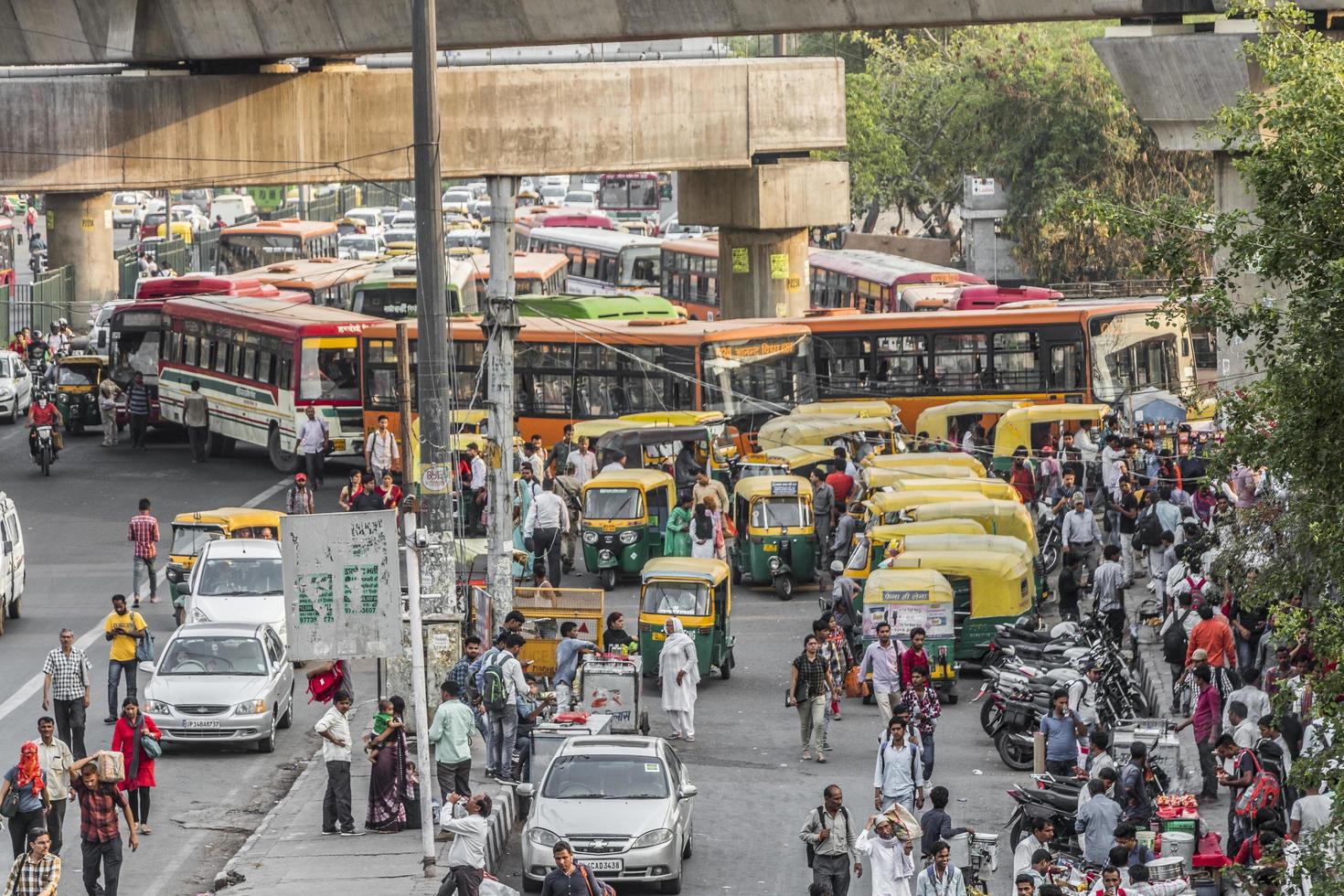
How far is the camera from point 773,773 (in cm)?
2170

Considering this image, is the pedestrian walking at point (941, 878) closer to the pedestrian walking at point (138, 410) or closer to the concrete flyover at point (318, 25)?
the concrete flyover at point (318, 25)

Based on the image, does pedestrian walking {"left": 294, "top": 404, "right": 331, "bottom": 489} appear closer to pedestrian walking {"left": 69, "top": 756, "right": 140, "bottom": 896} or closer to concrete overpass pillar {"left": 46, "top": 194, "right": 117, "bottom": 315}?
pedestrian walking {"left": 69, "top": 756, "right": 140, "bottom": 896}

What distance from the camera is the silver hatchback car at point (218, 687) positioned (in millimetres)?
22188

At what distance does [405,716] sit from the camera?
22.3 meters

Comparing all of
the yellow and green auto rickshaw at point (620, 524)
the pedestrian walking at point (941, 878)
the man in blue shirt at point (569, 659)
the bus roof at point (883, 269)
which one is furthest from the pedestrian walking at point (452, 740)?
the bus roof at point (883, 269)

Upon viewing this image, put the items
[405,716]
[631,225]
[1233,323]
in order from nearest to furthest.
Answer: [1233,323], [405,716], [631,225]

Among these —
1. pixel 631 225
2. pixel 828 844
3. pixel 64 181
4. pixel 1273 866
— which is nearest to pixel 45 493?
pixel 64 181

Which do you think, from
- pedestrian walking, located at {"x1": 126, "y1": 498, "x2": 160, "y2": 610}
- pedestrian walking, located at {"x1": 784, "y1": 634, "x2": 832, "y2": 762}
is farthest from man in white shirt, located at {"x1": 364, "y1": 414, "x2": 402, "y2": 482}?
pedestrian walking, located at {"x1": 784, "y1": 634, "x2": 832, "y2": 762}

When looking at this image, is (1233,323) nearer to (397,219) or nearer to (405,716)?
(405,716)

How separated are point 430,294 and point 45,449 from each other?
19.5 meters

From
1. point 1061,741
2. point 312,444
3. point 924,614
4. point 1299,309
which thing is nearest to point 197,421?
point 312,444

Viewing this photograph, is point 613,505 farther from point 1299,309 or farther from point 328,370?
point 1299,309

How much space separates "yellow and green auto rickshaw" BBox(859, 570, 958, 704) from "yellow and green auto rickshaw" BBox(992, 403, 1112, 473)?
9.74 metres

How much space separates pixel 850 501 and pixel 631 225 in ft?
141
